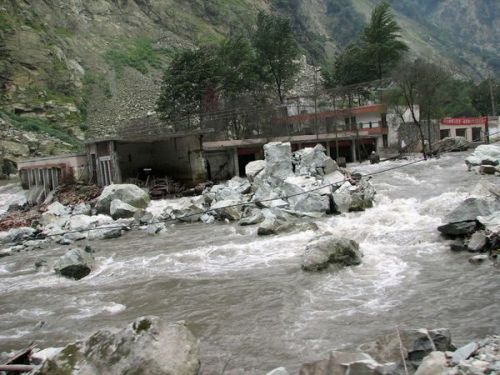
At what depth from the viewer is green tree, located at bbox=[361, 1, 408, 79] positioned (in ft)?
157

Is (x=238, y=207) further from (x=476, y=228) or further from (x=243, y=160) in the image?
(x=243, y=160)

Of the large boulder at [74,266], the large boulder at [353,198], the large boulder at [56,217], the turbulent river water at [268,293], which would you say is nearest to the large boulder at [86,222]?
the large boulder at [56,217]

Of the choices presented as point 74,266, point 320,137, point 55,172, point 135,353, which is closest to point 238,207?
point 74,266

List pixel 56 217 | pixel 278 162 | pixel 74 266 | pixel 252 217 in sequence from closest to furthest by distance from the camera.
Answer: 1. pixel 74 266
2. pixel 252 217
3. pixel 56 217
4. pixel 278 162

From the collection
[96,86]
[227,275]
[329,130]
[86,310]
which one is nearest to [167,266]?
[227,275]

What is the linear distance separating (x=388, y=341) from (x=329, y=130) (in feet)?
98.8

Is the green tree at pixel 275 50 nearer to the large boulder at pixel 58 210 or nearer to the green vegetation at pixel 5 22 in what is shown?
the large boulder at pixel 58 210

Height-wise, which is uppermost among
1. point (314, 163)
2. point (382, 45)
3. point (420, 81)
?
point (382, 45)

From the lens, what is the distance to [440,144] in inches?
1359

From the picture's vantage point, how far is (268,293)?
8.85m

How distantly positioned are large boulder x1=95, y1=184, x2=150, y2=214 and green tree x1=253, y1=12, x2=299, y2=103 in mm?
25514

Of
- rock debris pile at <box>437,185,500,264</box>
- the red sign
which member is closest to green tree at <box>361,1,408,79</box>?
the red sign

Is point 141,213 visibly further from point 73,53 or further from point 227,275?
point 73,53

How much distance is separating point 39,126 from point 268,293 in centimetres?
4001
